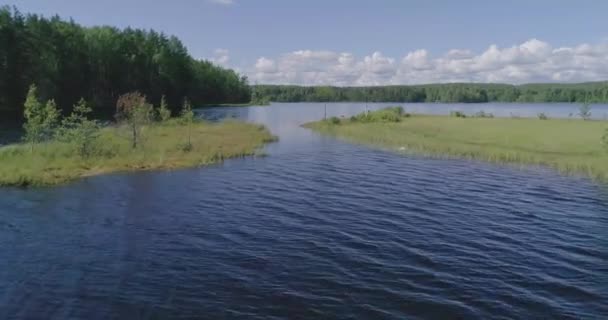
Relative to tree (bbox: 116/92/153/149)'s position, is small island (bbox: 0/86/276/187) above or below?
below

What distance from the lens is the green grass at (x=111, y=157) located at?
33844 millimetres

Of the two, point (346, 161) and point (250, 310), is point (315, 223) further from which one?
point (346, 161)

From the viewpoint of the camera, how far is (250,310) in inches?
564

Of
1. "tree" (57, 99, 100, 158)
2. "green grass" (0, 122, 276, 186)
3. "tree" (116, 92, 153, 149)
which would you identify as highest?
"tree" (116, 92, 153, 149)

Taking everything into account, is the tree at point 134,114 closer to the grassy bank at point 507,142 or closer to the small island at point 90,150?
the small island at point 90,150

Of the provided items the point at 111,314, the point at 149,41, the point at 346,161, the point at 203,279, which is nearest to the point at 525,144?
the point at 346,161

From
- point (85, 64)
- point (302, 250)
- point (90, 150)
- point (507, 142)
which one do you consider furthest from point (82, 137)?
point (85, 64)

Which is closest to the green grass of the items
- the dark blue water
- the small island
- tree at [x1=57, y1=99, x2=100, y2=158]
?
the small island

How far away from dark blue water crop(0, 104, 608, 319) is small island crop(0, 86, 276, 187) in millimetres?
3780

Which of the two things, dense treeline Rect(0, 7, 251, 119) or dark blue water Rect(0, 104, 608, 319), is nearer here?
dark blue water Rect(0, 104, 608, 319)

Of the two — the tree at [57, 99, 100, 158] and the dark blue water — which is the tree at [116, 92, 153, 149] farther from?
the dark blue water

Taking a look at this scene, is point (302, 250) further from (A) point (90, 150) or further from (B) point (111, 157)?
(A) point (90, 150)

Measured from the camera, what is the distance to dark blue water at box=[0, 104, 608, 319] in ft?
48.3

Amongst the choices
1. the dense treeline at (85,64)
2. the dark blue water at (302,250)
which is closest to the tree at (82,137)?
the dark blue water at (302,250)
